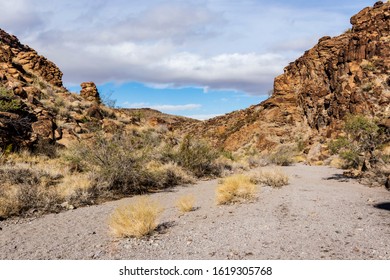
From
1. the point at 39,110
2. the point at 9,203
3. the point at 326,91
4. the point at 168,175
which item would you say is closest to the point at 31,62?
the point at 39,110

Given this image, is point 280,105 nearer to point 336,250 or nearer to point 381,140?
point 381,140

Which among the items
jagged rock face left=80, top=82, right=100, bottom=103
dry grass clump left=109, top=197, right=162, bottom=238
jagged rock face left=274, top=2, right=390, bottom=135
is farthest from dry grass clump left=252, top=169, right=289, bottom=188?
jagged rock face left=80, top=82, right=100, bottom=103

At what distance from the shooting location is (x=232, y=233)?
5996mm

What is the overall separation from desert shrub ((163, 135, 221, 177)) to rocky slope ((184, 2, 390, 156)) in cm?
1598

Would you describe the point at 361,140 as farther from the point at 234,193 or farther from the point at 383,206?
the point at 234,193

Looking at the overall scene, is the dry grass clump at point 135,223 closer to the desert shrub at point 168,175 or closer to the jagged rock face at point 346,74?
the desert shrub at point 168,175

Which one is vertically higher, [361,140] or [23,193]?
[361,140]

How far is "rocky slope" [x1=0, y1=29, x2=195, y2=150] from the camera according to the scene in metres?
14.9

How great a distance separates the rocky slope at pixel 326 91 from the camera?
2964 cm

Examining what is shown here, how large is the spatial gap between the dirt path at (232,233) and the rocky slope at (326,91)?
2151cm

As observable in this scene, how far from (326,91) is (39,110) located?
29911 millimetres

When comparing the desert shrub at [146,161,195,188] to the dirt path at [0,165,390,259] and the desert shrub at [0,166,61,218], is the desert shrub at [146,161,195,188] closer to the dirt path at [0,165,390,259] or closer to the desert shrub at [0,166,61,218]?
the desert shrub at [0,166,61,218]

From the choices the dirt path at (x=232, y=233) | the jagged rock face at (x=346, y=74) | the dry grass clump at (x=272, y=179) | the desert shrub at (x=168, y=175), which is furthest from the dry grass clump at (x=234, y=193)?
the jagged rock face at (x=346, y=74)

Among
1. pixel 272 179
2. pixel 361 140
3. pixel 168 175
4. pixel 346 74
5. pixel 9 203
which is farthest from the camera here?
pixel 346 74
